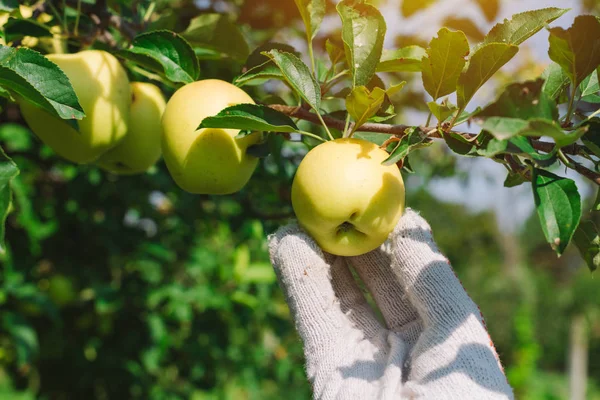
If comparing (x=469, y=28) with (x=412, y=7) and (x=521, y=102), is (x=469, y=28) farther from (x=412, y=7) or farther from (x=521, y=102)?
(x=521, y=102)

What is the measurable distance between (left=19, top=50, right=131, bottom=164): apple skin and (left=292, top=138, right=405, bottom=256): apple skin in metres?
0.37

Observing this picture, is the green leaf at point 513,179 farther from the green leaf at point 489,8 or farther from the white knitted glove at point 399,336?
the green leaf at point 489,8

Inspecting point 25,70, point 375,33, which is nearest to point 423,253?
point 375,33

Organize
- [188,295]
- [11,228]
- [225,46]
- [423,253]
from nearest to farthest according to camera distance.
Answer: [423,253], [225,46], [11,228], [188,295]

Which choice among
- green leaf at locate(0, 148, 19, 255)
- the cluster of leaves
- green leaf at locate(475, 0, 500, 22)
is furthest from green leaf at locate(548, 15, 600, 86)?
green leaf at locate(475, 0, 500, 22)

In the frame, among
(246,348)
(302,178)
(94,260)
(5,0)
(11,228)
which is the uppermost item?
(5,0)

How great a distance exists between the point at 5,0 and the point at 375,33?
624 mm

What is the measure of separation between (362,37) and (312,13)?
13cm

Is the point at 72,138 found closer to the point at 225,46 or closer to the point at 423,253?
the point at 225,46

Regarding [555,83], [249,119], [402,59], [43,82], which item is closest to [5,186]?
[43,82]

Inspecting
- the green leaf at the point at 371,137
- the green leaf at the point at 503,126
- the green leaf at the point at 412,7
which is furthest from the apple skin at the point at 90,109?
the green leaf at the point at 412,7

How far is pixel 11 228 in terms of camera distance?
1900mm

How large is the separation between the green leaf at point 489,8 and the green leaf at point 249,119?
3.47ft

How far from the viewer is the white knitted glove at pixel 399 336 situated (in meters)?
0.84
